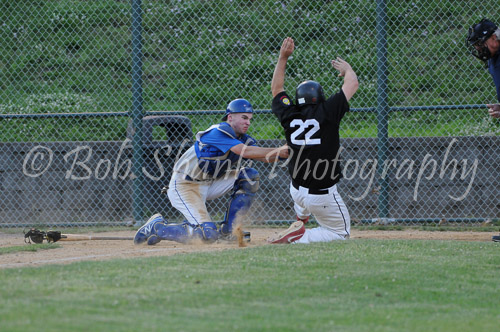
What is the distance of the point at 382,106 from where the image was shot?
8.94m

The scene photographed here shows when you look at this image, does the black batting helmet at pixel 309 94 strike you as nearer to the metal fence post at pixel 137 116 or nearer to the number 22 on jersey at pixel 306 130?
the number 22 on jersey at pixel 306 130

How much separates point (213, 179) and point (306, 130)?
1387mm

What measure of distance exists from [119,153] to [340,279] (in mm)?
5748

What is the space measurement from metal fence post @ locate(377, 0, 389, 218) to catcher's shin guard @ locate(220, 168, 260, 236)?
7.48ft

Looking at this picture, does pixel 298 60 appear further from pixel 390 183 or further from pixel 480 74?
pixel 390 183

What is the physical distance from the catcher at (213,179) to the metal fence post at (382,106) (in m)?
2.28

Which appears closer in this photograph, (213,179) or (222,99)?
(213,179)

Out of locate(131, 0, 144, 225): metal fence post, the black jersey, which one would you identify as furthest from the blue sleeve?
locate(131, 0, 144, 225): metal fence post

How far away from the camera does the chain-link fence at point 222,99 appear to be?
920cm

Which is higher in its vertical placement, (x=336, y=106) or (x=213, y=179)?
(x=336, y=106)

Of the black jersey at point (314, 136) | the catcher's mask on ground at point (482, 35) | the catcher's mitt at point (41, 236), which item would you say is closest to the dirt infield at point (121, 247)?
the catcher's mitt at point (41, 236)

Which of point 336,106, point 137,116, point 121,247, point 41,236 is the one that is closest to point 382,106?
point 336,106

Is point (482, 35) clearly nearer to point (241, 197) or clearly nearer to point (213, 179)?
point (241, 197)

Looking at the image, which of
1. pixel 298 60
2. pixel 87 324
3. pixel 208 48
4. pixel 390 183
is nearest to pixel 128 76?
pixel 208 48
